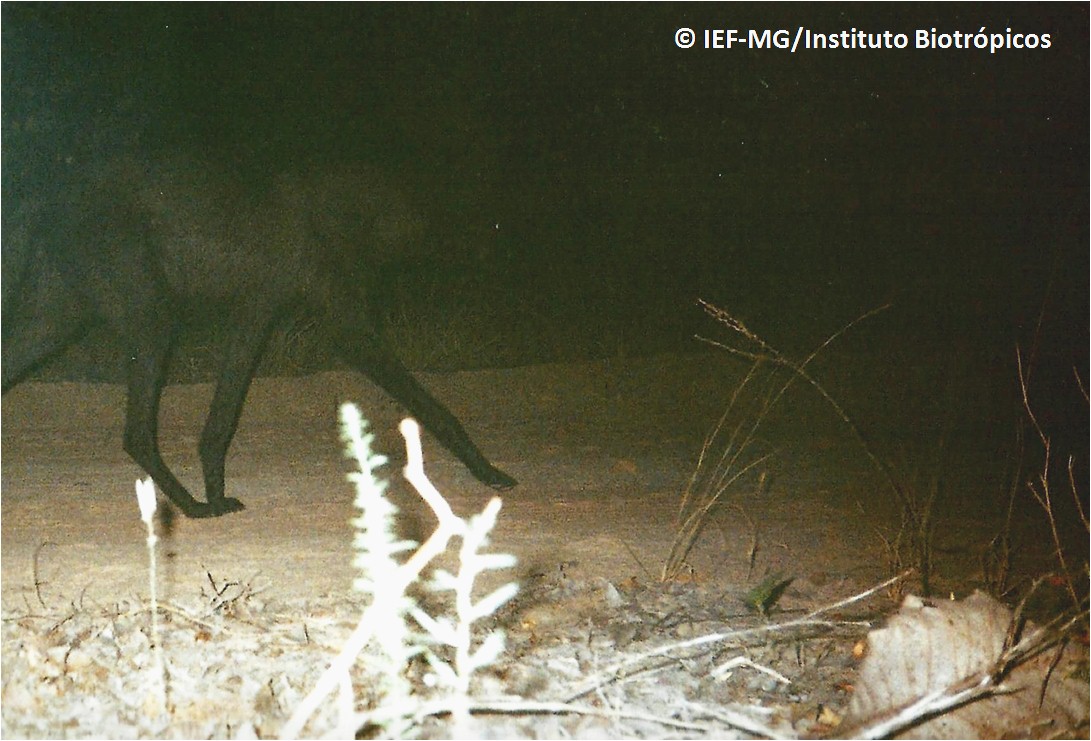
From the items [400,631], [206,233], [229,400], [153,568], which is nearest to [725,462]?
[229,400]

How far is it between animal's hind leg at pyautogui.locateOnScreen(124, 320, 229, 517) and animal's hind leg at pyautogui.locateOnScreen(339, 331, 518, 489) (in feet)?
2.62

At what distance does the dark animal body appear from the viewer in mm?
5129

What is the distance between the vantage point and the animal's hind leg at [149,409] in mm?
5145

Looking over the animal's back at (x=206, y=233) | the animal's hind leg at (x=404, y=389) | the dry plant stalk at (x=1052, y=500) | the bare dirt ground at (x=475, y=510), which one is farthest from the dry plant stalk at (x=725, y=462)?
the animal's back at (x=206, y=233)

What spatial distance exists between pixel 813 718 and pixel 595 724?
586 millimetres

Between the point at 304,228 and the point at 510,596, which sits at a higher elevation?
the point at 304,228

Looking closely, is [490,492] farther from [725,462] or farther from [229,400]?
[725,462]

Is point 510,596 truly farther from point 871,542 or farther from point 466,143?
point 466,143

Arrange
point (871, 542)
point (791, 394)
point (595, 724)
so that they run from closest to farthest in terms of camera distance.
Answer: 1. point (595, 724)
2. point (871, 542)
3. point (791, 394)

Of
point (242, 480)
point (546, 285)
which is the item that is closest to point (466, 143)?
point (546, 285)

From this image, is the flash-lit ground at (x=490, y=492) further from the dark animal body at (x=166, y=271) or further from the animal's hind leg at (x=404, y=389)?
the dark animal body at (x=166, y=271)

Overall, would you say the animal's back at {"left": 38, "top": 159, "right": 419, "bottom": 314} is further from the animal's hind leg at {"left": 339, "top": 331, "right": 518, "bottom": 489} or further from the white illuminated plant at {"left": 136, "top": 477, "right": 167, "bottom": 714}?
the white illuminated plant at {"left": 136, "top": 477, "right": 167, "bottom": 714}

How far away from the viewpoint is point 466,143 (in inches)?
429

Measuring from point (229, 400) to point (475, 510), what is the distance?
117cm
